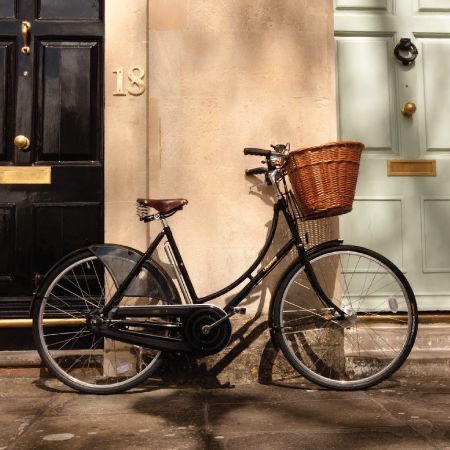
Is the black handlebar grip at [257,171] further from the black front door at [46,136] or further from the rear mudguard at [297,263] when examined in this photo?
the black front door at [46,136]

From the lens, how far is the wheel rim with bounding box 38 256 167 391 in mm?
3188

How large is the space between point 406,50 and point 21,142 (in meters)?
2.76

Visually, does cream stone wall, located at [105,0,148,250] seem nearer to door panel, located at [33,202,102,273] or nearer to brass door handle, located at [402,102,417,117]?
door panel, located at [33,202,102,273]

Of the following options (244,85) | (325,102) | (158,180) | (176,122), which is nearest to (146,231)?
(158,180)

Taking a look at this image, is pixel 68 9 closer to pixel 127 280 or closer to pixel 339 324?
pixel 127 280

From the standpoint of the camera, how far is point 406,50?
12.7 feet

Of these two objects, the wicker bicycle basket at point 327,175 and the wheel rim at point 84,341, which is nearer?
the wicker bicycle basket at point 327,175

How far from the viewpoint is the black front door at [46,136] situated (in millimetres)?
3674

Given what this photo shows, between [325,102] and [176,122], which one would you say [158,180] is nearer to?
[176,122]

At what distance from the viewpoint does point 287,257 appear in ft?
11.8

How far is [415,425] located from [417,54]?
2580 mm

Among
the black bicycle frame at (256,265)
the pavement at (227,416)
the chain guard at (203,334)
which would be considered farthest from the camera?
the black bicycle frame at (256,265)

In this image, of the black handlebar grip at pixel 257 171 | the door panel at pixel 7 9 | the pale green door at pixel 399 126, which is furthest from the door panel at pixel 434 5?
the door panel at pixel 7 9

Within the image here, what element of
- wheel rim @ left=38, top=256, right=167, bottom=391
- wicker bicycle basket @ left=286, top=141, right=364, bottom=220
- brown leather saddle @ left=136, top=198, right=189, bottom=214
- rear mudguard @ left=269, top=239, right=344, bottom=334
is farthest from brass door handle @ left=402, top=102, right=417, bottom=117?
wheel rim @ left=38, top=256, right=167, bottom=391
